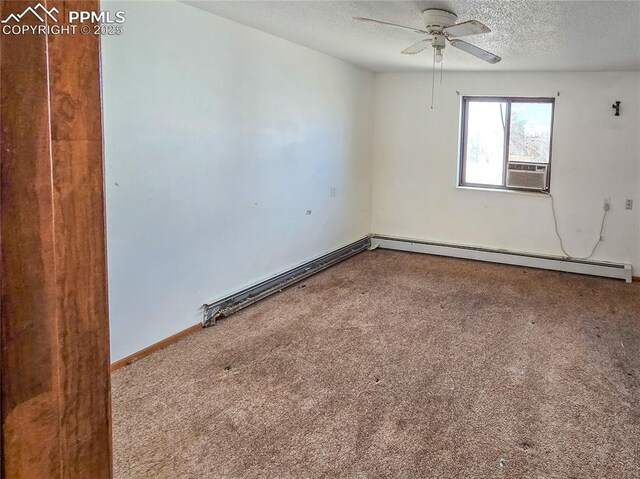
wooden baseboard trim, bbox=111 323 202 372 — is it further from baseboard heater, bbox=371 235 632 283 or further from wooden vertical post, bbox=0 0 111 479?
baseboard heater, bbox=371 235 632 283

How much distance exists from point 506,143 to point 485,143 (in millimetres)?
251

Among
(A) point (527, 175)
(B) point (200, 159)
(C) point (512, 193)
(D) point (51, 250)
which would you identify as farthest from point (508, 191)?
(D) point (51, 250)

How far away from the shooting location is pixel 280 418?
235 centimetres

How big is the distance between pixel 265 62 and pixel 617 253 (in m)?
4.25

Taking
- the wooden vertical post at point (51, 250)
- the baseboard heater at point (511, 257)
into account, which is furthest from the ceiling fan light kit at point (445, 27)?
the baseboard heater at point (511, 257)

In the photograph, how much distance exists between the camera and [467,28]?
2711 mm

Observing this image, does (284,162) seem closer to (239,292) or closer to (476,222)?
(239,292)

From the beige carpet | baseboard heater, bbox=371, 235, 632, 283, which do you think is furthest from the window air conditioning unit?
the beige carpet

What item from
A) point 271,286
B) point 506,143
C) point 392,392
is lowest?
point 392,392

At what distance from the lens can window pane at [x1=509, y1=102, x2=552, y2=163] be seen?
5281mm

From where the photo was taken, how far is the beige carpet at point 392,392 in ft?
6.72

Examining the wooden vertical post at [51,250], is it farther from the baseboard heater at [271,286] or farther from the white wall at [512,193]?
the white wall at [512,193]

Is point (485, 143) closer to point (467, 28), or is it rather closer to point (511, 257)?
point (511, 257)

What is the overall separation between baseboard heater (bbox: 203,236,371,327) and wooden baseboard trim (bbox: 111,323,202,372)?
0.47 feet
